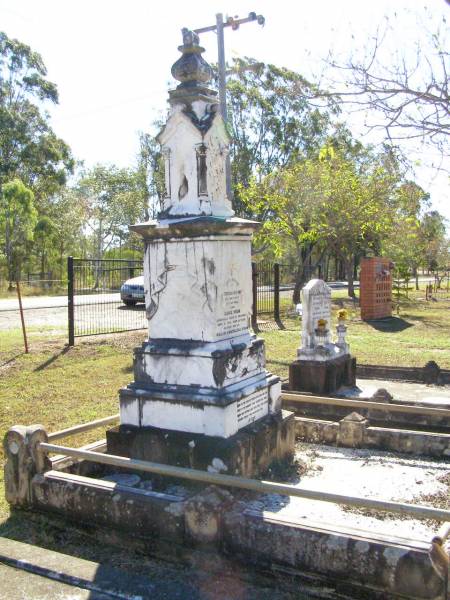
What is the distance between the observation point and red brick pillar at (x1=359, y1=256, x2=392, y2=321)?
747 inches

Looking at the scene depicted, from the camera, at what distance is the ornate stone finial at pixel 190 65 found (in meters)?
4.86

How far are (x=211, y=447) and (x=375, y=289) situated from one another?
51.2 feet

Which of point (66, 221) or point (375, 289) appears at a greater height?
point (66, 221)

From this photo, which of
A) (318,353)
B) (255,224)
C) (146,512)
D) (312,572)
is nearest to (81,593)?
(146,512)

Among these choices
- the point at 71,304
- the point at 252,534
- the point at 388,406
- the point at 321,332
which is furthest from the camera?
the point at 71,304

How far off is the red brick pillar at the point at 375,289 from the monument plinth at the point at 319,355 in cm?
1031

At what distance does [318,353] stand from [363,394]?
832 mm

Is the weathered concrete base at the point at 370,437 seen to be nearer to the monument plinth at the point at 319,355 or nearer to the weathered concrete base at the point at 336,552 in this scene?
the monument plinth at the point at 319,355

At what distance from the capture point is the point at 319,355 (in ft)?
26.4

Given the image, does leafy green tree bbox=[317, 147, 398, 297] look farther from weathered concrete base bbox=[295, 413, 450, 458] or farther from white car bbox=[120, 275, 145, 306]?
weathered concrete base bbox=[295, 413, 450, 458]

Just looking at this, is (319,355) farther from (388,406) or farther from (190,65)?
(190,65)

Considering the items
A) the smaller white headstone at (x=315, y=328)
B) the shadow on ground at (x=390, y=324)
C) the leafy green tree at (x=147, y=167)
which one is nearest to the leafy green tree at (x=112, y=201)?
the leafy green tree at (x=147, y=167)

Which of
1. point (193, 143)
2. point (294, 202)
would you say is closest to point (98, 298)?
point (294, 202)

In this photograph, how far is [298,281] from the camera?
2195cm
